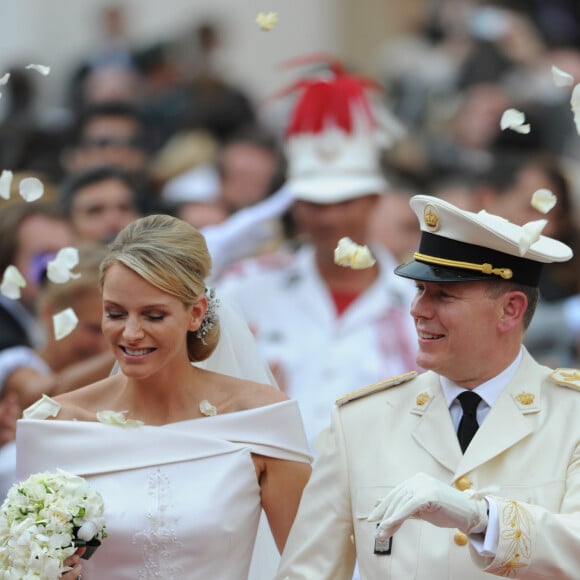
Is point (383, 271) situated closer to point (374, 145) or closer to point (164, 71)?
point (374, 145)

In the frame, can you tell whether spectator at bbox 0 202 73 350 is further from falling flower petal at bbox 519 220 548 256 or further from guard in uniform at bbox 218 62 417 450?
falling flower petal at bbox 519 220 548 256

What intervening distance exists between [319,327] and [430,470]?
10.1 ft

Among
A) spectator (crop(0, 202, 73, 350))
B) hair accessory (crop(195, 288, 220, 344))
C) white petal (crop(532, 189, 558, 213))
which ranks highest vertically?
white petal (crop(532, 189, 558, 213))

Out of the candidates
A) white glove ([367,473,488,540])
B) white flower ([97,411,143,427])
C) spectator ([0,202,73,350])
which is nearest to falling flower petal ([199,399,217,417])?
white flower ([97,411,143,427])

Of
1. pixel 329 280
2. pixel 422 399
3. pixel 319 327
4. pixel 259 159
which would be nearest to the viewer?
pixel 422 399

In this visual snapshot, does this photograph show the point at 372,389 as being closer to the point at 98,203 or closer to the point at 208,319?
the point at 208,319

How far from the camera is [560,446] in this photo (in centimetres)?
490

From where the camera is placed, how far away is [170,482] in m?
5.41

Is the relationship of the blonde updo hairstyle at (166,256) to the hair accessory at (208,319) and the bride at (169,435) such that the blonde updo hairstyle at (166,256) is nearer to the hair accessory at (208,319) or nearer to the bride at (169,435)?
the bride at (169,435)

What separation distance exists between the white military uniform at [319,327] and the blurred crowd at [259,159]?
2cm

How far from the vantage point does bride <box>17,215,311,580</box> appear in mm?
5262

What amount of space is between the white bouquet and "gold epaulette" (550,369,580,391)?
132 cm

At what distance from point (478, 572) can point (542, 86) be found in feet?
26.5

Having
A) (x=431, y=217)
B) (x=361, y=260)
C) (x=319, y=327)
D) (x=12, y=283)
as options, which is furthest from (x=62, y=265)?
(x=319, y=327)
